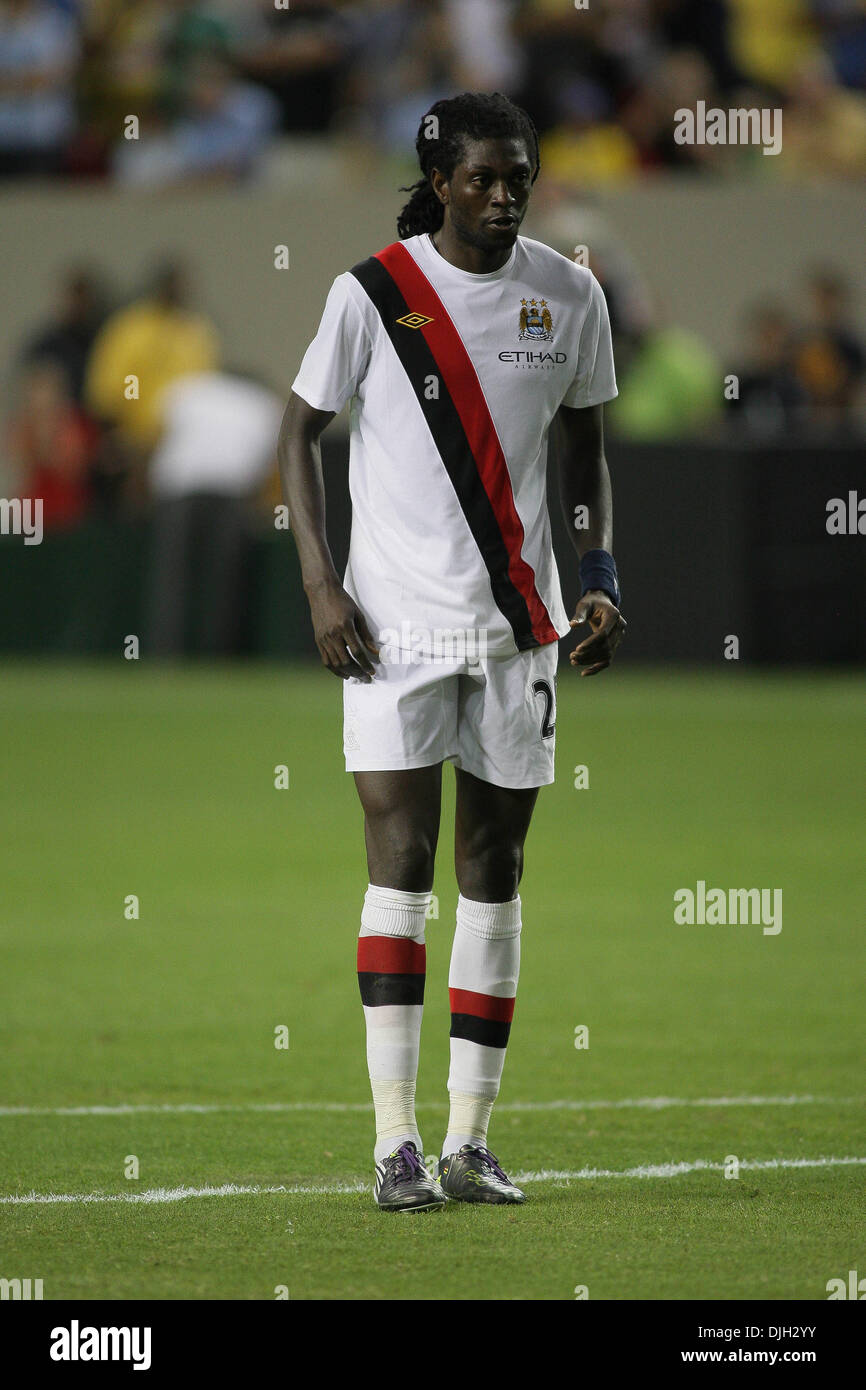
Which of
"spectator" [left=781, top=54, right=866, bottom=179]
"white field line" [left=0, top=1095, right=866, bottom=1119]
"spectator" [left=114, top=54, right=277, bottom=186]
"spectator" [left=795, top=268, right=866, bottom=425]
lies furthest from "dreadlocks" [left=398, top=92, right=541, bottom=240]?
"spectator" [left=781, top=54, right=866, bottom=179]

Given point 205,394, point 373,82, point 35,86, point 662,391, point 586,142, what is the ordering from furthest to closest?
point 373,82
point 586,142
point 35,86
point 205,394
point 662,391

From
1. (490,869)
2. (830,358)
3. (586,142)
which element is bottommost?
(490,869)

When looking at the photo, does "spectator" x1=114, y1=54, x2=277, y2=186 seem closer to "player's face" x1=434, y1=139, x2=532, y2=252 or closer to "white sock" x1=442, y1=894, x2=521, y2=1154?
"player's face" x1=434, y1=139, x2=532, y2=252

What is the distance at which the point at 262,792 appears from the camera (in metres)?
12.3

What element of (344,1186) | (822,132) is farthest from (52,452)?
(344,1186)

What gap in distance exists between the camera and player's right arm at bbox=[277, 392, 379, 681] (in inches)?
196

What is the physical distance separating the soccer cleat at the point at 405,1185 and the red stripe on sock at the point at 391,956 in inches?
15.8

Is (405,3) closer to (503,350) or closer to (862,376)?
(862,376)

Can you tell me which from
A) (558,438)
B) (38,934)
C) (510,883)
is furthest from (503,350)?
(38,934)

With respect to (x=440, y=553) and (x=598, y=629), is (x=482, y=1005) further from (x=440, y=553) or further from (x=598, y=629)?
(x=440, y=553)

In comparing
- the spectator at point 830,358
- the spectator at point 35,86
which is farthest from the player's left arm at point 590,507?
the spectator at point 35,86

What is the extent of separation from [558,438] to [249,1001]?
282 centimetres

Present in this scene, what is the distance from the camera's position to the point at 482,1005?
529 centimetres

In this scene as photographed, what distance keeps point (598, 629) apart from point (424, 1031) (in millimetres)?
2363
